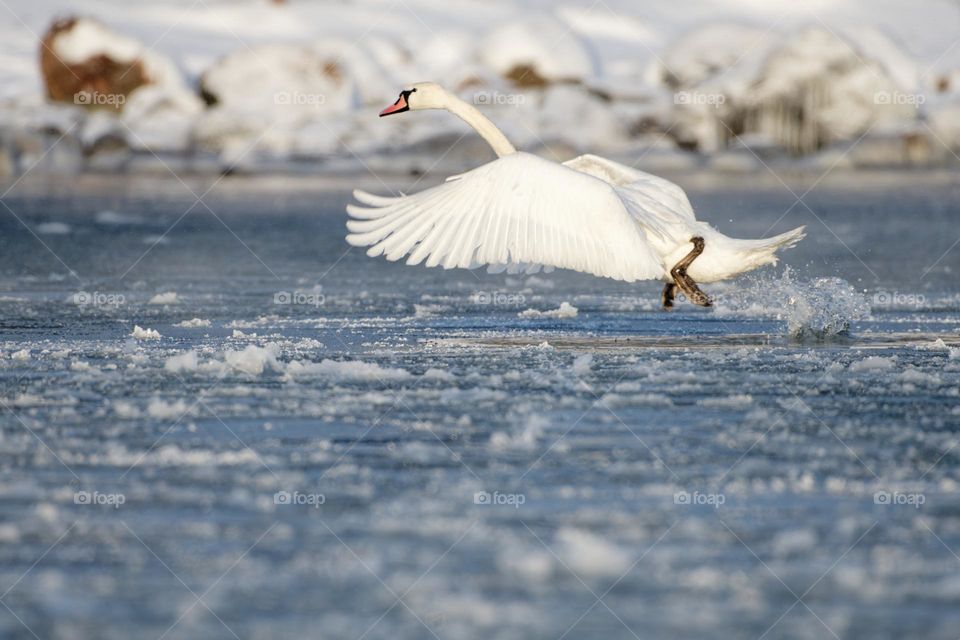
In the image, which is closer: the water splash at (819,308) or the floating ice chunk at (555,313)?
the water splash at (819,308)

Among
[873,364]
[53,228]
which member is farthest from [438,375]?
[53,228]

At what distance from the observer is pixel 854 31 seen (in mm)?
50250

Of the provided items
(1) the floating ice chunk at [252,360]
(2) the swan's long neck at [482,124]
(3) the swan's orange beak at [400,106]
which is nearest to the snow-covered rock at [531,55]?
(3) the swan's orange beak at [400,106]

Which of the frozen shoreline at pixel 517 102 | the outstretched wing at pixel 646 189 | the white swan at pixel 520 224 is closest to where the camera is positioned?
the white swan at pixel 520 224

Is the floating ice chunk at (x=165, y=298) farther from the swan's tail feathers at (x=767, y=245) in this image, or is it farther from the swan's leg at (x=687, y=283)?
the swan's tail feathers at (x=767, y=245)

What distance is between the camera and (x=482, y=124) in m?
11.2

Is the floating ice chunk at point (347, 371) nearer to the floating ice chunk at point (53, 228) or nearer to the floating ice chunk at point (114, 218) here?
the floating ice chunk at point (53, 228)

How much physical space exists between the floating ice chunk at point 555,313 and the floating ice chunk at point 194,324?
2.52 meters

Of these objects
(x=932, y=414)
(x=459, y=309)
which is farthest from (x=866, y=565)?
(x=459, y=309)

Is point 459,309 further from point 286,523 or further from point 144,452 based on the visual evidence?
point 286,523

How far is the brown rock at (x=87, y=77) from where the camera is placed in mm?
50375

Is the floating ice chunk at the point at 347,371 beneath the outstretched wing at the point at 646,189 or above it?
beneath

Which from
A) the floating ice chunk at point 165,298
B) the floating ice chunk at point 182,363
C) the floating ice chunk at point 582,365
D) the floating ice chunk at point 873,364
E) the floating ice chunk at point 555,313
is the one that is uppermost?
the floating ice chunk at point 555,313

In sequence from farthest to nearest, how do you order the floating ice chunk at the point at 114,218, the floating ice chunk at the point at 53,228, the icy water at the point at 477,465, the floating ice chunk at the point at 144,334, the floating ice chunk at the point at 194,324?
1. the floating ice chunk at the point at 114,218
2. the floating ice chunk at the point at 53,228
3. the floating ice chunk at the point at 194,324
4. the floating ice chunk at the point at 144,334
5. the icy water at the point at 477,465
